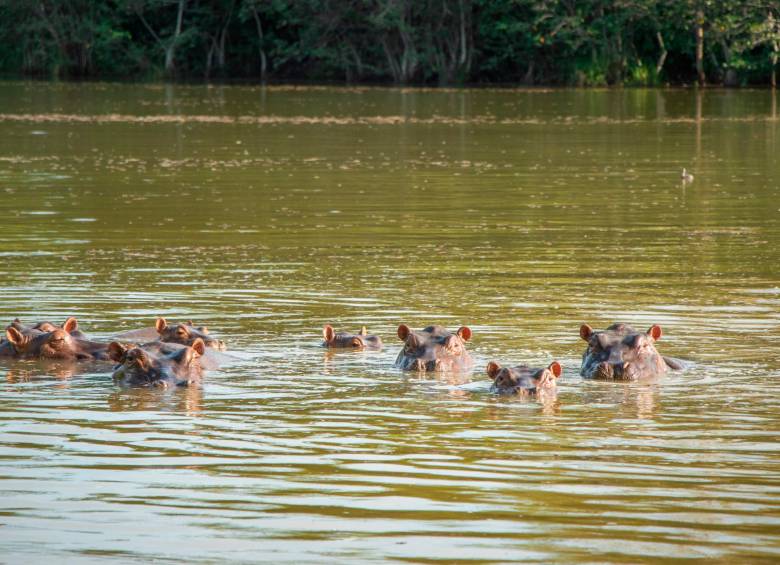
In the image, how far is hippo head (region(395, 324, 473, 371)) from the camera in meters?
10.1

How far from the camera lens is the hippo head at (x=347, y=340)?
35.2 ft

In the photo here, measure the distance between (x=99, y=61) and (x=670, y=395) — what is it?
194ft

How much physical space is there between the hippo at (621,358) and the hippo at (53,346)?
326 centimetres

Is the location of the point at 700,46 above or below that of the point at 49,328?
above

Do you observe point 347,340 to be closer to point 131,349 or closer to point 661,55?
point 131,349

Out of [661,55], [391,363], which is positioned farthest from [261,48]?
[391,363]

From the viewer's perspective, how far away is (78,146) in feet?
99.3

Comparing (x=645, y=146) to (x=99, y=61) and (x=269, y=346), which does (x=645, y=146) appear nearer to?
(x=269, y=346)

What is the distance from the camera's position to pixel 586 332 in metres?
10.2

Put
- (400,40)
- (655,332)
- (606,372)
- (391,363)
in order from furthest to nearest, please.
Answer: (400,40) → (391,363) → (655,332) → (606,372)

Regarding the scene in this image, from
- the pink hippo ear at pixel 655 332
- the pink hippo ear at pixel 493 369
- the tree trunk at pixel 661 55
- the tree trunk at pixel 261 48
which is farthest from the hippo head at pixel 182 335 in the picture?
the tree trunk at pixel 261 48

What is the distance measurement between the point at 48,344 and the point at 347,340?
6.69 ft

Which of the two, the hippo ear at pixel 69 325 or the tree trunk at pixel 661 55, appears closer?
the hippo ear at pixel 69 325

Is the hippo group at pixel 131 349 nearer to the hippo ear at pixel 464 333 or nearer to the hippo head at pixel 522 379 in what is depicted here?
the hippo ear at pixel 464 333
